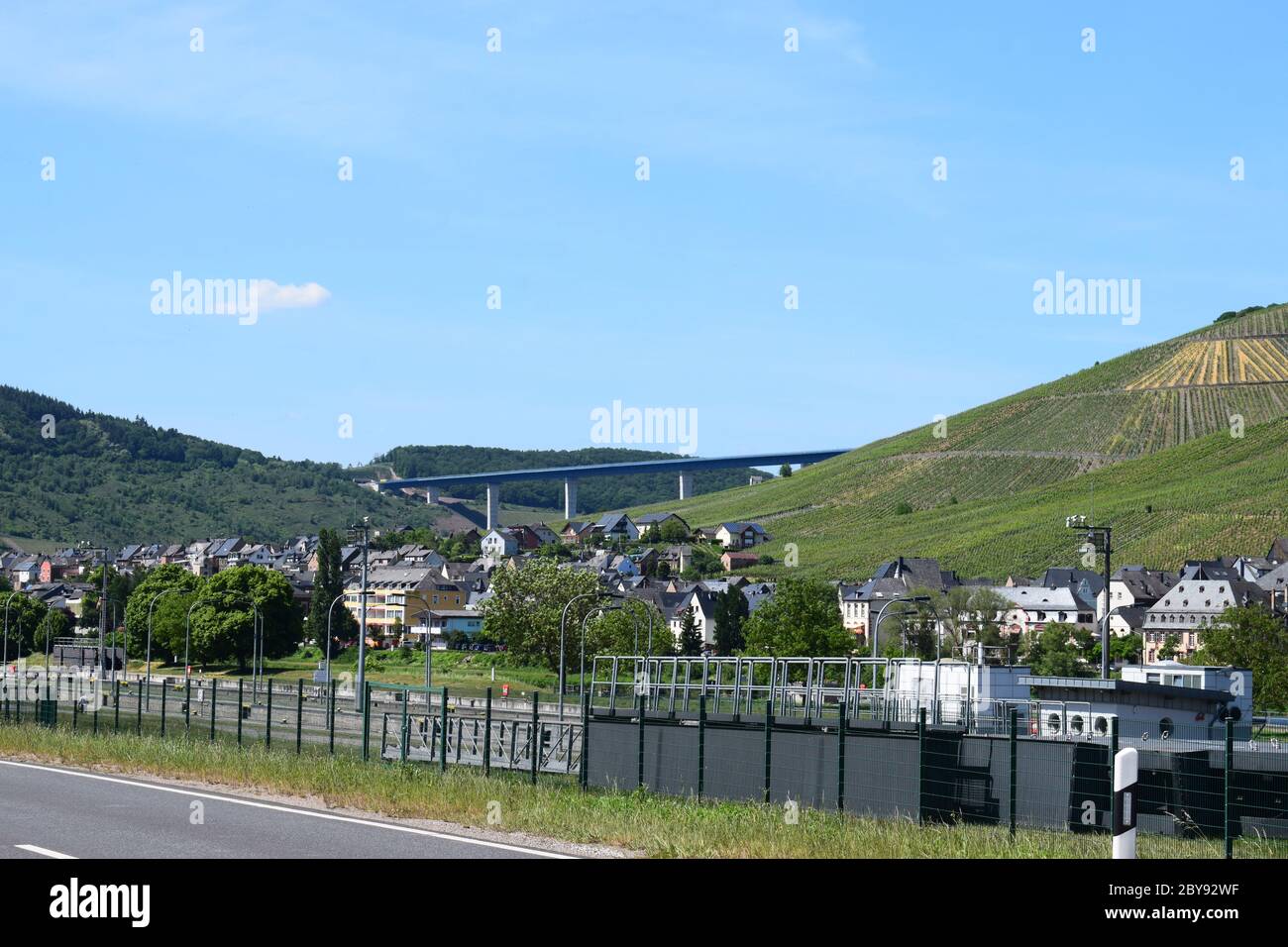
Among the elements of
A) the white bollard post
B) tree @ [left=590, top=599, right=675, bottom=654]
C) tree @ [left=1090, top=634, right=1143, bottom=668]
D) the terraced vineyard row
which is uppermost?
the terraced vineyard row

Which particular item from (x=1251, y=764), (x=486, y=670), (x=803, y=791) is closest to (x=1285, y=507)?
(x=486, y=670)

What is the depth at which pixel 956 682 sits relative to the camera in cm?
4469

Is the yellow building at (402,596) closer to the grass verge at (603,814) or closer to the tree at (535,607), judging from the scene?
the tree at (535,607)

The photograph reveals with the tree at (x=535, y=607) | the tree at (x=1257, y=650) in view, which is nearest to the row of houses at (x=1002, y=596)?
the tree at (x=535, y=607)

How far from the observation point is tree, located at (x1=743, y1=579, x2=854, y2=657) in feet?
295

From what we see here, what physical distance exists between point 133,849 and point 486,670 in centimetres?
9586

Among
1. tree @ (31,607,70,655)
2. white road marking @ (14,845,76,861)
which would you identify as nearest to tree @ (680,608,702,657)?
tree @ (31,607,70,655)

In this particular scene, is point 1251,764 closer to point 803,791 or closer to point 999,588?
point 803,791

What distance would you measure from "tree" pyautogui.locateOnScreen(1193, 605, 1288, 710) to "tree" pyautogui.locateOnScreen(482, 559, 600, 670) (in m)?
39.6

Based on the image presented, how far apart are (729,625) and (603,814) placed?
333 ft

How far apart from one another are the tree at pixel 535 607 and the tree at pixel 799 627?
537 inches

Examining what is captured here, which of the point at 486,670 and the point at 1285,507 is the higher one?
the point at 1285,507

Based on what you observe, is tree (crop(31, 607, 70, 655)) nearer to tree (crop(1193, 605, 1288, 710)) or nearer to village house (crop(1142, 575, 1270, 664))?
village house (crop(1142, 575, 1270, 664))

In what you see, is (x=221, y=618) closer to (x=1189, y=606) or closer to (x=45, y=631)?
(x=45, y=631)
